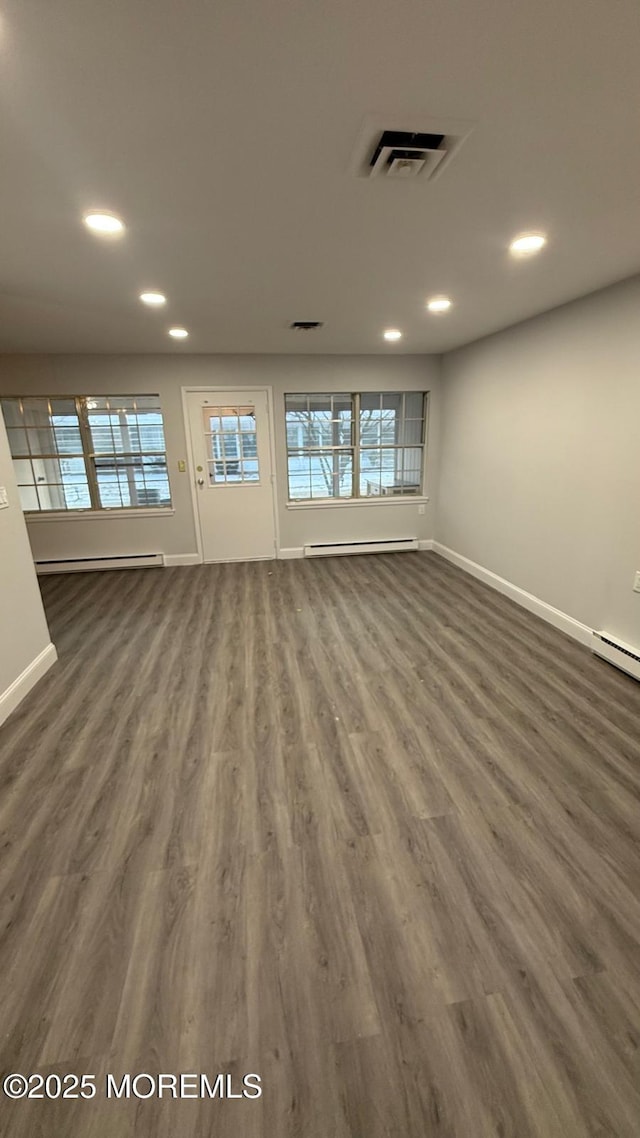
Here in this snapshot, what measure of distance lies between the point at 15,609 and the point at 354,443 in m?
3.81

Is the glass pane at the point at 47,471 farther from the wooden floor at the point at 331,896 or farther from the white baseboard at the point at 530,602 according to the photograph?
the white baseboard at the point at 530,602

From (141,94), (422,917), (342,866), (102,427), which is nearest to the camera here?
(141,94)

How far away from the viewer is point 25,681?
2.59m

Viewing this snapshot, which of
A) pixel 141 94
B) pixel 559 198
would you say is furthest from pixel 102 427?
pixel 559 198

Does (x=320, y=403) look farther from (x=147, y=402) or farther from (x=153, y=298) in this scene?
(x=153, y=298)

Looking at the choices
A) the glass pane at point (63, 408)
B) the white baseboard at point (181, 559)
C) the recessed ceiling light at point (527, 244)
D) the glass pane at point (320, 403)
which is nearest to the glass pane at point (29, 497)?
the glass pane at point (63, 408)

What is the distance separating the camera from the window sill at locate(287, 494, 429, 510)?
5113 mm

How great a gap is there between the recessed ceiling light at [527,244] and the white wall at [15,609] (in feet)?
9.31

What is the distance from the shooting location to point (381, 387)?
4945mm

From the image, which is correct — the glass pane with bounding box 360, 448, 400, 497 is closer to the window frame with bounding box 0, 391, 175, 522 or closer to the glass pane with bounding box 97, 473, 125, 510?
the window frame with bounding box 0, 391, 175, 522

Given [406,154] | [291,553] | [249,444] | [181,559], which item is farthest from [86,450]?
[406,154]

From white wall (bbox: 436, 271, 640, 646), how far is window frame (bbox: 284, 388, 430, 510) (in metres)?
0.77

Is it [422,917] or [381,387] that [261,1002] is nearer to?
[422,917]

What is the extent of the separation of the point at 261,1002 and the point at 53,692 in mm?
2105
